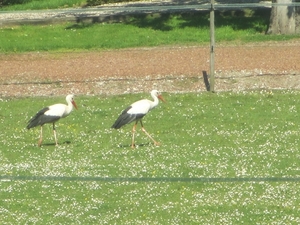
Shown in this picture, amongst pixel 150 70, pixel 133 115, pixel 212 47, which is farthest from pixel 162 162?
pixel 150 70

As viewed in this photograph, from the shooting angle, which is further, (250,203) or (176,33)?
(176,33)

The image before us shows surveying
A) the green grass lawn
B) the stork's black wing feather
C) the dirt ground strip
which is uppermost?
the stork's black wing feather

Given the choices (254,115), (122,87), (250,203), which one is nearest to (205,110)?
(254,115)

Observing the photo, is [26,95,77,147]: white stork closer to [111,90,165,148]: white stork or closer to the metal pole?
[111,90,165,148]: white stork

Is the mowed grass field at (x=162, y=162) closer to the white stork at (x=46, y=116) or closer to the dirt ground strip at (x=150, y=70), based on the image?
the white stork at (x=46, y=116)

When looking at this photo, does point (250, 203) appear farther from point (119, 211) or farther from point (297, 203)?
point (119, 211)

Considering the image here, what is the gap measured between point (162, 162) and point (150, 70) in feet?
28.5

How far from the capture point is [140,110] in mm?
17484

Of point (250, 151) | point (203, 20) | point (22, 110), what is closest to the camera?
point (250, 151)

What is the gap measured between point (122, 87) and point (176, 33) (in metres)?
5.58

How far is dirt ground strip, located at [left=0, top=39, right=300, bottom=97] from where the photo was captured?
23.2 m

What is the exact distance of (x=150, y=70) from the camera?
24297 mm

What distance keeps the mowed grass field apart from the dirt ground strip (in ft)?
2.42

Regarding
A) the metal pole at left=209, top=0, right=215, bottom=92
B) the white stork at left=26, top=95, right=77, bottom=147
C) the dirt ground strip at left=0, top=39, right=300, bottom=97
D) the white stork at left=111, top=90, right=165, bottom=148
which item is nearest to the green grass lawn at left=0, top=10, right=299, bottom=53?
the dirt ground strip at left=0, top=39, right=300, bottom=97
